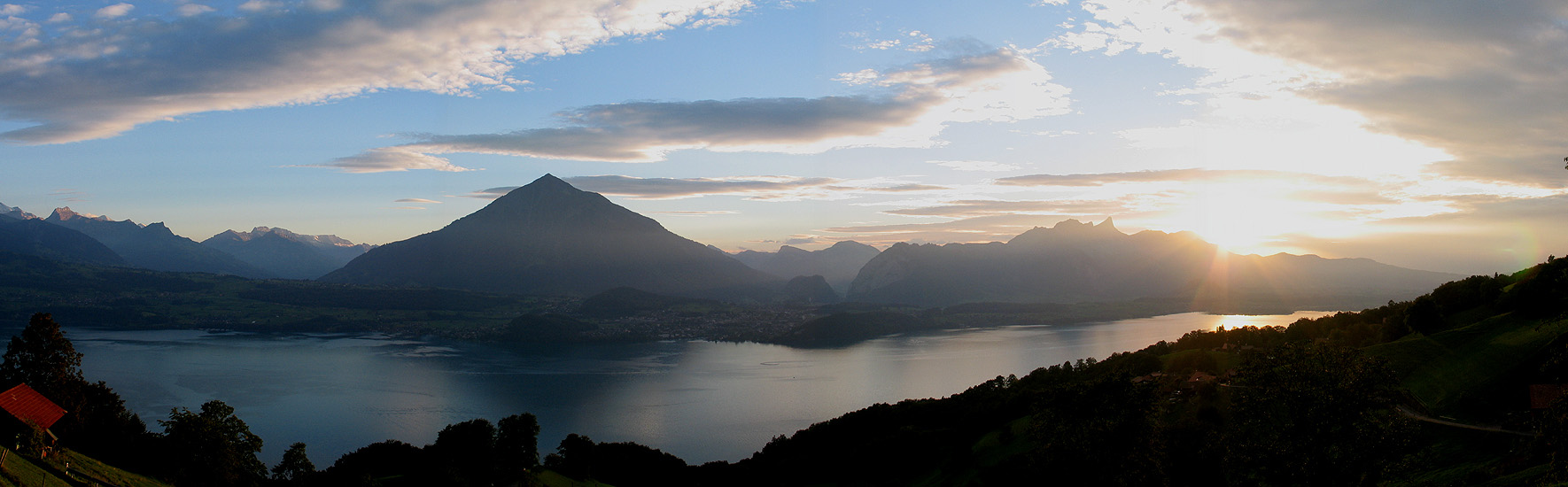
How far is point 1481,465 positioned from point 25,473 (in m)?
34.3

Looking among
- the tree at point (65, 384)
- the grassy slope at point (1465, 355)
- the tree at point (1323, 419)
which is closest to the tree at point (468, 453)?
the tree at point (65, 384)

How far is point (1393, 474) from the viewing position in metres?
15.7

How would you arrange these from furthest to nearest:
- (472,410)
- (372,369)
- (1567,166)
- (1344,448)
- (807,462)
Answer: (372,369)
(472,410)
(807,462)
(1344,448)
(1567,166)

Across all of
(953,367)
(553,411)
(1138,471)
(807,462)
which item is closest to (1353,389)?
(1138,471)

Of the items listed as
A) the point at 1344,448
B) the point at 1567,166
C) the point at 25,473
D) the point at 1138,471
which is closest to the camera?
the point at 1567,166

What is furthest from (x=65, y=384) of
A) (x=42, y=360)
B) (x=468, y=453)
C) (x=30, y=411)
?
(x=468, y=453)

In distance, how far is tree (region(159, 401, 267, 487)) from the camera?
29.1m

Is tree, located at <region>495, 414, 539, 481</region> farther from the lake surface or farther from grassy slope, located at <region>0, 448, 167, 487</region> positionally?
the lake surface

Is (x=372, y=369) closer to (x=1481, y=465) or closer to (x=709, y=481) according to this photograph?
(x=709, y=481)

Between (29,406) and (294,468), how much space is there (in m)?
17.4

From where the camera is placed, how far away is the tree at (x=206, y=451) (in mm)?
29078

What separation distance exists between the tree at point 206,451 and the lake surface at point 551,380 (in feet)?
113

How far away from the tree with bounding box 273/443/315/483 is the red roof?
15.1 metres

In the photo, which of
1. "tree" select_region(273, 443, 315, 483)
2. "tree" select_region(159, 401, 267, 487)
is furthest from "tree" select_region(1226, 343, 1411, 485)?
"tree" select_region(273, 443, 315, 483)
